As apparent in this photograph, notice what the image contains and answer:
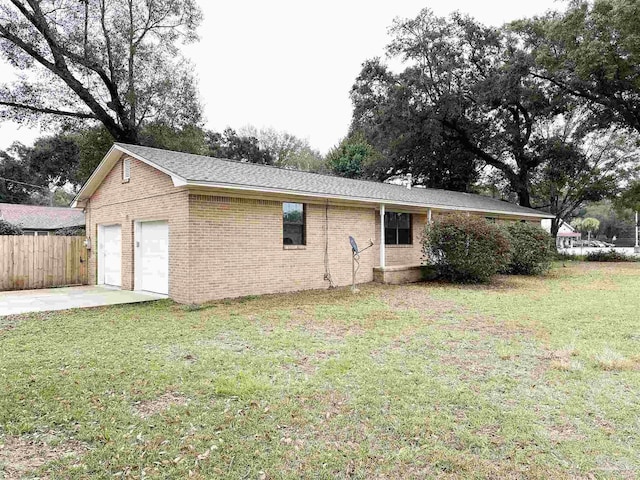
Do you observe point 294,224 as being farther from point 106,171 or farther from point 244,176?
point 106,171

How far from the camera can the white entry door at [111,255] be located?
12.7 metres

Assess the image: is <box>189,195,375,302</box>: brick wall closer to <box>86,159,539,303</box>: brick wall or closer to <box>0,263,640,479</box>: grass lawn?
<box>86,159,539,303</box>: brick wall

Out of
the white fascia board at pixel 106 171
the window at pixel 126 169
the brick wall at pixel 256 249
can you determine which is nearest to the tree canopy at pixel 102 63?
the white fascia board at pixel 106 171

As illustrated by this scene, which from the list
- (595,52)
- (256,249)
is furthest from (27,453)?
(595,52)

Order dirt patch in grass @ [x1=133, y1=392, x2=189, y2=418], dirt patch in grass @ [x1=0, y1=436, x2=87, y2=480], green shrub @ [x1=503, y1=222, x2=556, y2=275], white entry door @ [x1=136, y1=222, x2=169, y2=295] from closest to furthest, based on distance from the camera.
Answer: dirt patch in grass @ [x1=0, y1=436, x2=87, y2=480], dirt patch in grass @ [x1=133, y1=392, x2=189, y2=418], white entry door @ [x1=136, y1=222, x2=169, y2=295], green shrub @ [x1=503, y1=222, x2=556, y2=275]

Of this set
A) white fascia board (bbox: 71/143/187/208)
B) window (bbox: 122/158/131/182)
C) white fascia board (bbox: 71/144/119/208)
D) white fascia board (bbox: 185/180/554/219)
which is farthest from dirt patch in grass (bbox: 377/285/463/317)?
white fascia board (bbox: 71/144/119/208)

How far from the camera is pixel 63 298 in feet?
34.0

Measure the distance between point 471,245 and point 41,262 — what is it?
13.7 metres

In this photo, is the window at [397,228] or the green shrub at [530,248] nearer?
the window at [397,228]

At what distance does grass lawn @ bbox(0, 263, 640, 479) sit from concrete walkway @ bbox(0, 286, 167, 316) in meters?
1.53

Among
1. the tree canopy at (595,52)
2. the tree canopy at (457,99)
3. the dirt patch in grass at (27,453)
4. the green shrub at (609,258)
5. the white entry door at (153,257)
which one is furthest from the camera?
the green shrub at (609,258)

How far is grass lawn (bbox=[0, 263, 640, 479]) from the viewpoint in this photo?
9.33 ft

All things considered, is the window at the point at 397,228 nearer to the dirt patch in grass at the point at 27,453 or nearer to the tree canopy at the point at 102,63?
the dirt patch in grass at the point at 27,453

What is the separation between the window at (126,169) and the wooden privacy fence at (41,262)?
3553 millimetres
